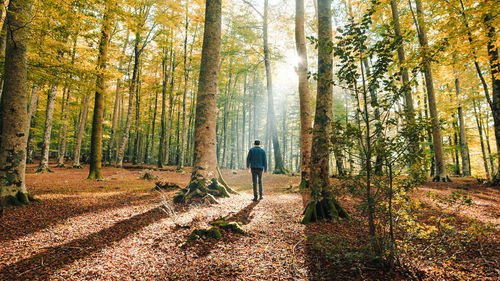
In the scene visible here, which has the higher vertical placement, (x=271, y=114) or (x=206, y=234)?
(x=271, y=114)

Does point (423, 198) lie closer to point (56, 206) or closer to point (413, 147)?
point (413, 147)

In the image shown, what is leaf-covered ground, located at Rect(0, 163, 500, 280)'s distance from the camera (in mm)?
2617

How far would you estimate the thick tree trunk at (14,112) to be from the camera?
16.4ft

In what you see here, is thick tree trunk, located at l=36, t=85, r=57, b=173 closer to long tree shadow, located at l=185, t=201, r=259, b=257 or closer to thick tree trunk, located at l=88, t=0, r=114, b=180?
thick tree trunk, located at l=88, t=0, r=114, b=180

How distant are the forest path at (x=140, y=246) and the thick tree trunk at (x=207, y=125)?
90cm

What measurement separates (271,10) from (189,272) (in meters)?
17.5

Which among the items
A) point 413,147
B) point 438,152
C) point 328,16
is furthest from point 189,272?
point 438,152

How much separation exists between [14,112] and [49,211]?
260cm

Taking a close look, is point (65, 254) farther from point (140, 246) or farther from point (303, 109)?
point (303, 109)

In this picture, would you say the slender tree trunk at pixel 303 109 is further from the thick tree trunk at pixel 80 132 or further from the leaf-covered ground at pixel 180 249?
the thick tree trunk at pixel 80 132

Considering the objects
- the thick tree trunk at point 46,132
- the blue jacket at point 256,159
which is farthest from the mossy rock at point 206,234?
the thick tree trunk at point 46,132

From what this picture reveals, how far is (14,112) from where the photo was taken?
5117 mm

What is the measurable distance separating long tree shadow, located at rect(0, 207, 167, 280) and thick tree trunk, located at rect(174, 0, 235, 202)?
191cm

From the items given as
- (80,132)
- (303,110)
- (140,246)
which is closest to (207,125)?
(140,246)
